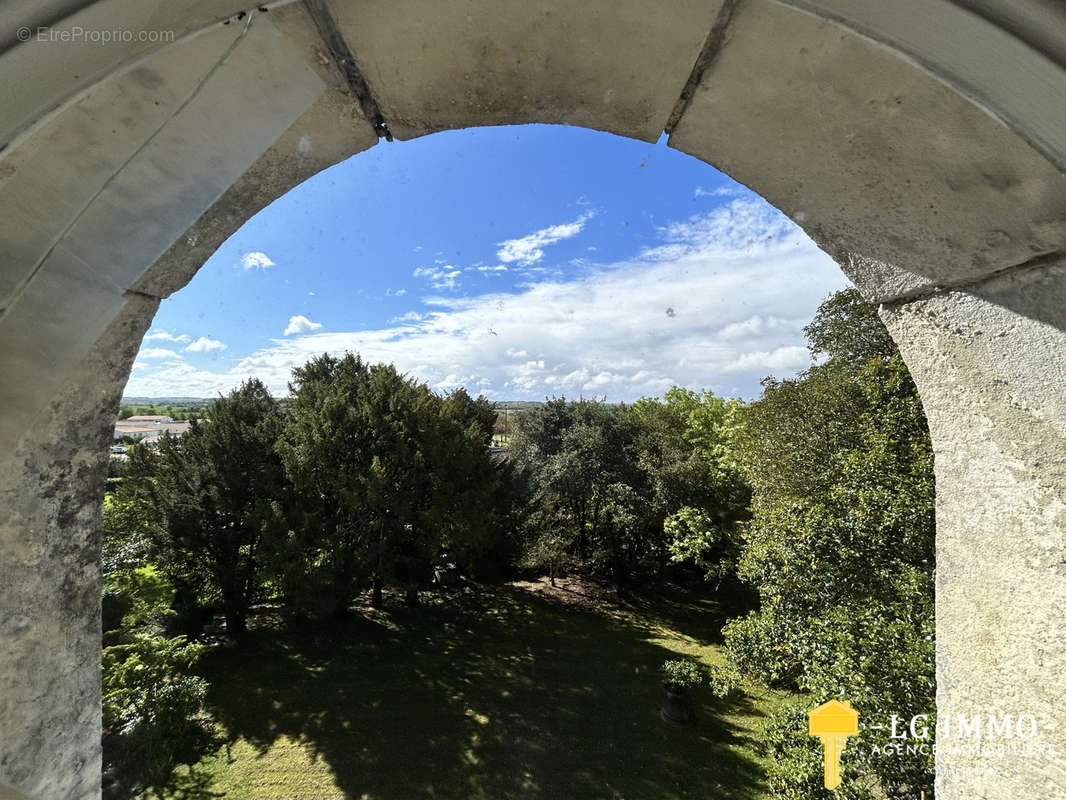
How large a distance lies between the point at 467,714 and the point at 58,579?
1127 cm

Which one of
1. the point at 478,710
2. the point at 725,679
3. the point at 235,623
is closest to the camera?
the point at 725,679

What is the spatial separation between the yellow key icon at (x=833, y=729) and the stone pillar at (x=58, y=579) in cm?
578

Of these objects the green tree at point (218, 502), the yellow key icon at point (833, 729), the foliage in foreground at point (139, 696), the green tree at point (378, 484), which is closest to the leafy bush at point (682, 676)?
the yellow key icon at point (833, 729)

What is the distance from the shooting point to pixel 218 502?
1291 centimetres

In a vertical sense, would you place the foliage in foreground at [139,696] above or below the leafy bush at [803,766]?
below

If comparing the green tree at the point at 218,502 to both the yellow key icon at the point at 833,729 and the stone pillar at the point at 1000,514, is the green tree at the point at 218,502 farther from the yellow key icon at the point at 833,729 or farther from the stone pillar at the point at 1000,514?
the stone pillar at the point at 1000,514

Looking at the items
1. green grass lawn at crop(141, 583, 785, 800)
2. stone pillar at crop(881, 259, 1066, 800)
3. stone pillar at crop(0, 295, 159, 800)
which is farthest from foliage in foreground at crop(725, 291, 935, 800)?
stone pillar at crop(0, 295, 159, 800)

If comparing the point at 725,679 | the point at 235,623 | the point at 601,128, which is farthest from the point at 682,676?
the point at 235,623

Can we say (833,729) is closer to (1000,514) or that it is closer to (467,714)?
(1000,514)

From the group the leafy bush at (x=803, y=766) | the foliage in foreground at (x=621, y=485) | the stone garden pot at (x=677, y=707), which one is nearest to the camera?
the leafy bush at (x=803, y=766)

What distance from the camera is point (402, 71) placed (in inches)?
41.9

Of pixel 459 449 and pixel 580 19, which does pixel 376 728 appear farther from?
pixel 580 19

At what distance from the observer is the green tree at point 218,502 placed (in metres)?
12.5

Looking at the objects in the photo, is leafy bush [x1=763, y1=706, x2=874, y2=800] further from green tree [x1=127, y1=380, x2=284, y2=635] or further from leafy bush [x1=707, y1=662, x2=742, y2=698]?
green tree [x1=127, y1=380, x2=284, y2=635]
